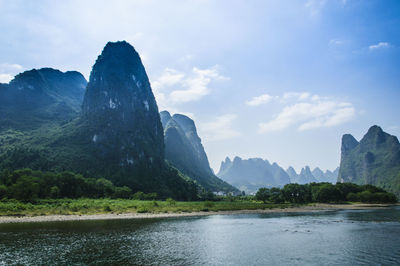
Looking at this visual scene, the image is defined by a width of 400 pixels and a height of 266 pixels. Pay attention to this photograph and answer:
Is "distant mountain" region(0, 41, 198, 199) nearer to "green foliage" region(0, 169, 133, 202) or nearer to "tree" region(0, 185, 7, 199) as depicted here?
"green foliage" region(0, 169, 133, 202)

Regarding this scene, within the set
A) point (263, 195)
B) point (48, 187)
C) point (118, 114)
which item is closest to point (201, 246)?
point (48, 187)

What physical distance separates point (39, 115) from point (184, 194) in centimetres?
13090

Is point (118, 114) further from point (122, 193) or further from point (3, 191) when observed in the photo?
point (3, 191)

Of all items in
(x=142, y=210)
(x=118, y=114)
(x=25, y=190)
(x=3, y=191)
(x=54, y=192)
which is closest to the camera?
(x=3, y=191)

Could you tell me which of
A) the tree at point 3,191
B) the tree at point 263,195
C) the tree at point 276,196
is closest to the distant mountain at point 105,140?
the tree at point 263,195

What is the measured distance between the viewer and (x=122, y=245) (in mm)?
31484

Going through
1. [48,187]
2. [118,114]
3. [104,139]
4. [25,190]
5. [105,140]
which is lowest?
[25,190]

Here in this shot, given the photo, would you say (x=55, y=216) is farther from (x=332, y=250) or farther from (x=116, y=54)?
(x=116, y=54)

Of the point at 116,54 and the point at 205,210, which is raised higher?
the point at 116,54

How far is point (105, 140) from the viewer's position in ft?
521

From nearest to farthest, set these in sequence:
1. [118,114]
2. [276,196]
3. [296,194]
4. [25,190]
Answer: [25,190], [296,194], [276,196], [118,114]

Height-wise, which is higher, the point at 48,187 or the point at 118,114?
the point at 118,114

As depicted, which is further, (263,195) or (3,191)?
(263,195)

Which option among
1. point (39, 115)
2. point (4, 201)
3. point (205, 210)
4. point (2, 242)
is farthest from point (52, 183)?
point (39, 115)
